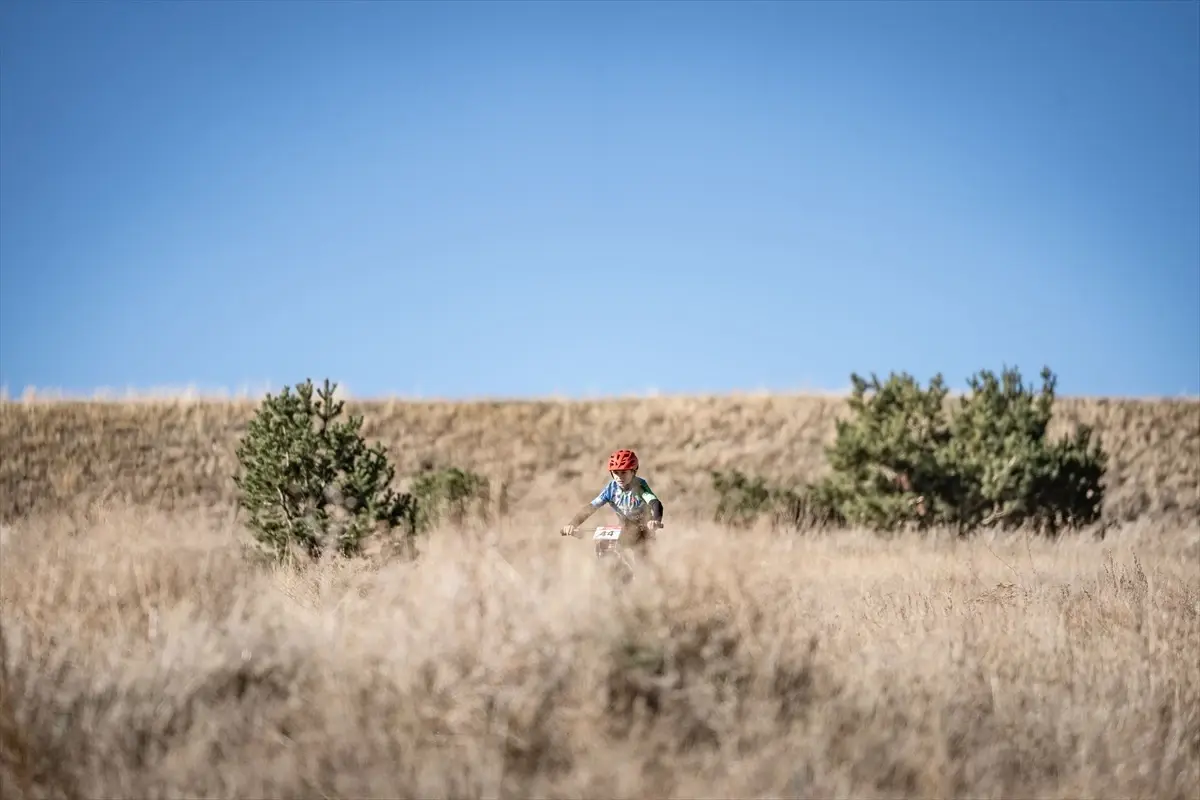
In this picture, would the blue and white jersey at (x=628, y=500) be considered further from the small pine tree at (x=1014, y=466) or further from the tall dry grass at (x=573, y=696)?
the small pine tree at (x=1014, y=466)

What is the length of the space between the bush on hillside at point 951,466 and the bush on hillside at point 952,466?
0.02 metres

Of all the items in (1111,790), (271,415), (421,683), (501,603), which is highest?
(271,415)

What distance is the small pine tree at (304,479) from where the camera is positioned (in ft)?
41.9

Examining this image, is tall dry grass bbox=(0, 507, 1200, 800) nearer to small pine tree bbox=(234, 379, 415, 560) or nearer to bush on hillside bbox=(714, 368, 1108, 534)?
small pine tree bbox=(234, 379, 415, 560)

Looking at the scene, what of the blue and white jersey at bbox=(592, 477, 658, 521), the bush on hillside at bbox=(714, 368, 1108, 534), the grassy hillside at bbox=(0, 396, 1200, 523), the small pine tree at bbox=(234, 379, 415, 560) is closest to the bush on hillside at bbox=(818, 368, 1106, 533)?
the bush on hillside at bbox=(714, 368, 1108, 534)

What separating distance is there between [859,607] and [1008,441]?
1309 cm

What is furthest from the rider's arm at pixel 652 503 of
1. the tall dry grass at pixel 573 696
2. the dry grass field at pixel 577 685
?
the tall dry grass at pixel 573 696

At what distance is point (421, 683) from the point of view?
506 centimetres

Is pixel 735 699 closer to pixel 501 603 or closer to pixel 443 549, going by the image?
pixel 501 603

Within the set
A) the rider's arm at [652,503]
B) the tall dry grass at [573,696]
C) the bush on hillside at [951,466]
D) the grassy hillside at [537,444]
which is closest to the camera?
the tall dry grass at [573,696]

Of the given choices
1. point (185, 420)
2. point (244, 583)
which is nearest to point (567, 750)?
point (244, 583)

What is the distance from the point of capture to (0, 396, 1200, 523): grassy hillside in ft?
98.5

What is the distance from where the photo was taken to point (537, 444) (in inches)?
1406

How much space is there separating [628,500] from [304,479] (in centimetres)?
616
